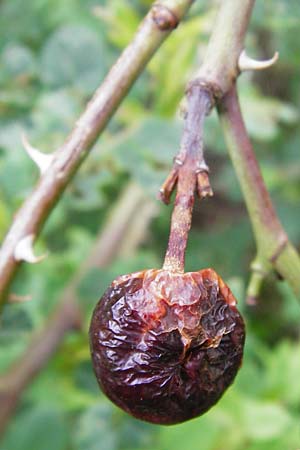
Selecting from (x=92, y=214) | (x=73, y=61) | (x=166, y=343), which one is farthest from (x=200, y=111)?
(x=92, y=214)

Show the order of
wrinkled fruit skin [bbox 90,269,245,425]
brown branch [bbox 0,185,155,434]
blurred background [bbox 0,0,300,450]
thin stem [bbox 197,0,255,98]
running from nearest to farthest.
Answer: wrinkled fruit skin [bbox 90,269,245,425] < thin stem [bbox 197,0,255,98] < blurred background [bbox 0,0,300,450] < brown branch [bbox 0,185,155,434]

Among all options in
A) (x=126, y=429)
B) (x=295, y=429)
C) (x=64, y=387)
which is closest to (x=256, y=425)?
(x=295, y=429)

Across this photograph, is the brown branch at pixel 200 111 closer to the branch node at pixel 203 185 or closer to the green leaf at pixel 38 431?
the branch node at pixel 203 185

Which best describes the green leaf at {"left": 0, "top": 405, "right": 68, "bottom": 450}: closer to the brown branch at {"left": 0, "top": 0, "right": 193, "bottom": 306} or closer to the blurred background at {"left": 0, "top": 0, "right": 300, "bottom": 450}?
the blurred background at {"left": 0, "top": 0, "right": 300, "bottom": 450}

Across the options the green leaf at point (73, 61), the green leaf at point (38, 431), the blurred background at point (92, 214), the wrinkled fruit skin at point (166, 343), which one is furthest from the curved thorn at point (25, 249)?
the green leaf at point (38, 431)

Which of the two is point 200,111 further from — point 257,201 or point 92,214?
point 92,214

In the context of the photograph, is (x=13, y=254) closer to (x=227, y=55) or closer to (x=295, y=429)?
(x=227, y=55)

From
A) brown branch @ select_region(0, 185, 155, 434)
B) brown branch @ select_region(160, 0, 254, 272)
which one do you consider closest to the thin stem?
brown branch @ select_region(160, 0, 254, 272)
